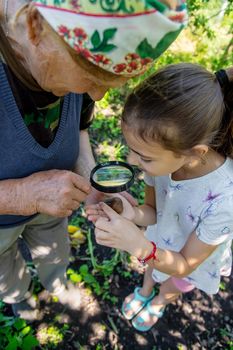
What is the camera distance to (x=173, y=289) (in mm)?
2607

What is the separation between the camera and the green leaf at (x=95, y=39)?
3.33 feet

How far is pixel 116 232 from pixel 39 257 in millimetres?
1138

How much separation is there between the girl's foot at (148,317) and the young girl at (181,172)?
0.65 m

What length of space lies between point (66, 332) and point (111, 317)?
0.37m

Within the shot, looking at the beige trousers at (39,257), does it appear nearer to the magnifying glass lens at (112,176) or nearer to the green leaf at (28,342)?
the green leaf at (28,342)

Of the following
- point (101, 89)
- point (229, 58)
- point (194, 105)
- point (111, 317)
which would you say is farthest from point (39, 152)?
point (229, 58)

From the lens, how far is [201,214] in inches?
70.4

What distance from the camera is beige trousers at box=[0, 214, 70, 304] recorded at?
2.23 m

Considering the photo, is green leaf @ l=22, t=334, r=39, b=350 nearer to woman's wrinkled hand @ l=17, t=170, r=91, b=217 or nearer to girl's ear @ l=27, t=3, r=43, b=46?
woman's wrinkled hand @ l=17, t=170, r=91, b=217

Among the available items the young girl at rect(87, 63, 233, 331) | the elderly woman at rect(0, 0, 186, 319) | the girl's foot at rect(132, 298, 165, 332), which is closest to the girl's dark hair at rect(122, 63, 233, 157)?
the young girl at rect(87, 63, 233, 331)

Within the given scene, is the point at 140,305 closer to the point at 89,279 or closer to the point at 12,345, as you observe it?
the point at 89,279

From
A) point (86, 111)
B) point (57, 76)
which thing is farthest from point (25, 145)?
point (86, 111)

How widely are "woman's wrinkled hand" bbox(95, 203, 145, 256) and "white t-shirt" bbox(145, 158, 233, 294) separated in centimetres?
33

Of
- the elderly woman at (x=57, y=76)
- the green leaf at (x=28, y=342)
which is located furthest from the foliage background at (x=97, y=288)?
the elderly woman at (x=57, y=76)
